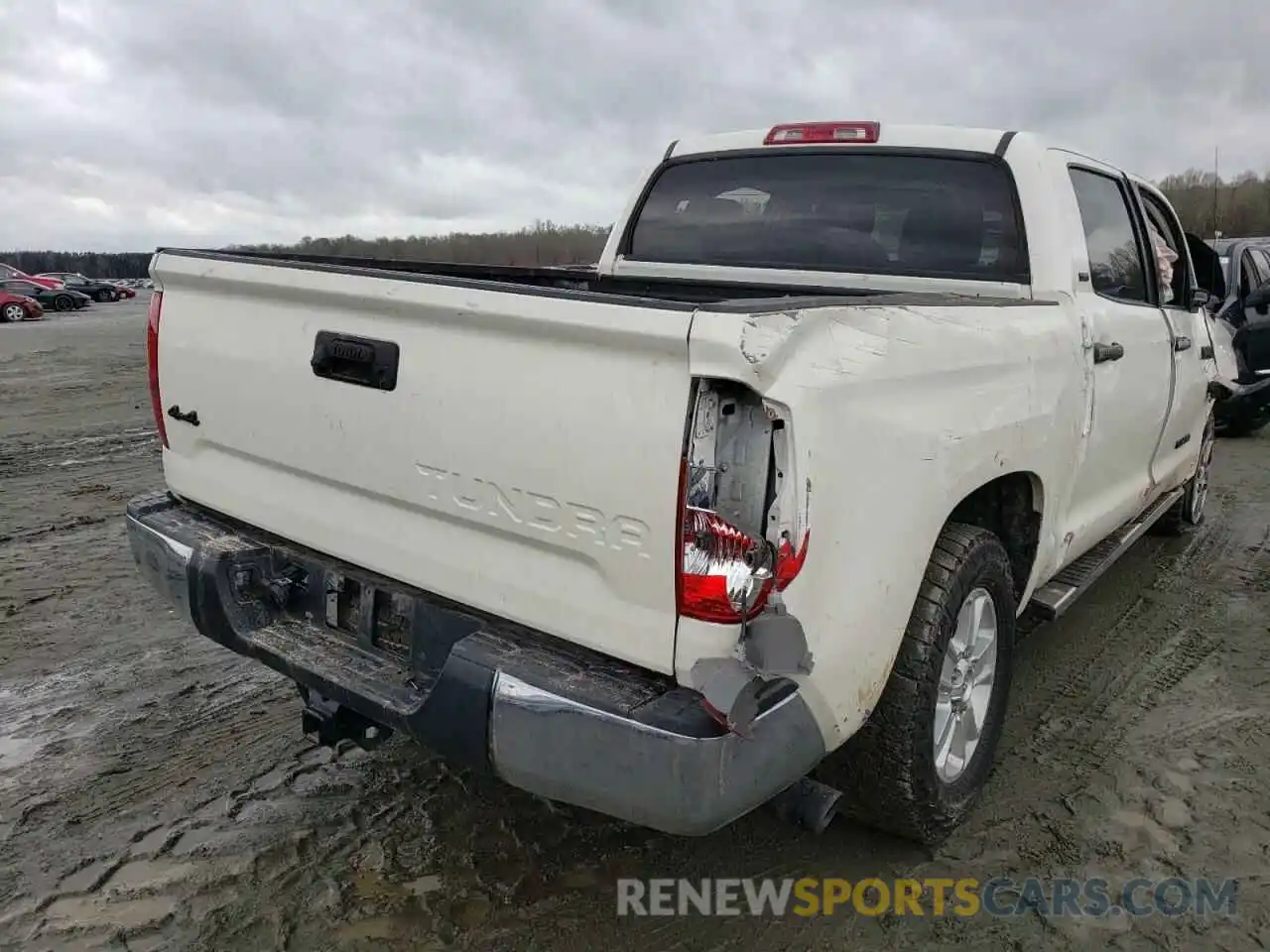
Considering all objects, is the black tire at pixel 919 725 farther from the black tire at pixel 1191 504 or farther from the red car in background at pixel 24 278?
the red car in background at pixel 24 278

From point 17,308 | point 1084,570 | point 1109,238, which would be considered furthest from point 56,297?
point 1084,570

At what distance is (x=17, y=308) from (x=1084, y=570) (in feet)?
104

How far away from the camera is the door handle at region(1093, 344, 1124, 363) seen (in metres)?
3.34

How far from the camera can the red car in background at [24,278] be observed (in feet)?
104

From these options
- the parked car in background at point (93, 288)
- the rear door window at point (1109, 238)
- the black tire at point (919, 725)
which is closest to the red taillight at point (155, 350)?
the black tire at point (919, 725)

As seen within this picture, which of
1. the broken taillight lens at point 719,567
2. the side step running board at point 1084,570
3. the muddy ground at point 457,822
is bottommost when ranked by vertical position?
Result: the muddy ground at point 457,822

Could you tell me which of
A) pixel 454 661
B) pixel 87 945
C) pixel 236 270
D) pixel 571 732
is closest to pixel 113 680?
pixel 87 945

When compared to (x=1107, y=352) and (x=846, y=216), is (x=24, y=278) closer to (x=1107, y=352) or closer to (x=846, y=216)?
(x=846, y=216)

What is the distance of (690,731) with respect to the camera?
197 centimetres

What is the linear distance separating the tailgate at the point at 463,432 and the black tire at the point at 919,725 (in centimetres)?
75

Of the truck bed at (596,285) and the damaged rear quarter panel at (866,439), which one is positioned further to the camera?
the truck bed at (596,285)

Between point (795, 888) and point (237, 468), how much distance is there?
6.66ft

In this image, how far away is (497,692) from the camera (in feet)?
7.04

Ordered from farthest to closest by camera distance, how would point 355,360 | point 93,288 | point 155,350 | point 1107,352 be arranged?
point 93,288 < point 1107,352 < point 155,350 < point 355,360
